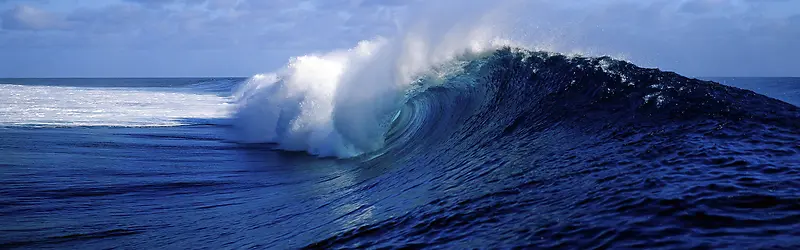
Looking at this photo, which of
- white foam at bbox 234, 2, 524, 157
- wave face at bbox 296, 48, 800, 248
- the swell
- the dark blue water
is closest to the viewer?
wave face at bbox 296, 48, 800, 248

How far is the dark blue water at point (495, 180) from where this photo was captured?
493cm

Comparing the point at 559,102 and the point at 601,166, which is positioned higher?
the point at 559,102

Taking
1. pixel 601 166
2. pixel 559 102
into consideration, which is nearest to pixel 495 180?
pixel 601 166

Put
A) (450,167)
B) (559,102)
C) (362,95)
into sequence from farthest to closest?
(362,95) < (559,102) < (450,167)

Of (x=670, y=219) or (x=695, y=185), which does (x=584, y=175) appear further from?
(x=670, y=219)

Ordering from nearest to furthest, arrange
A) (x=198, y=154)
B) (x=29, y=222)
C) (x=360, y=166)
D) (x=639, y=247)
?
1. (x=639, y=247)
2. (x=29, y=222)
3. (x=360, y=166)
4. (x=198, y=154)

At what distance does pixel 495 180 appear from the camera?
23.9 ft

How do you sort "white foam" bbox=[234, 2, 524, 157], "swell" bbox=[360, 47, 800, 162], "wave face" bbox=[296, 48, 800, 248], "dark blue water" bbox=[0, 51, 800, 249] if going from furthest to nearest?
1. "white foam" bbox=[234, 2, 524, 157]
2. "swell" bbox=[360, 47, 800, 162]
3. "dark blue water" bbox=[0, 51, 800, 249]
4. "wave face" bbox=[296, 48, 800, 248]

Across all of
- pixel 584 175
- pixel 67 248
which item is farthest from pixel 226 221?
pixel 584 175

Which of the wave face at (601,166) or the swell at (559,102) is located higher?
the swell at (559,102)

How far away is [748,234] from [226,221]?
18.3 feet

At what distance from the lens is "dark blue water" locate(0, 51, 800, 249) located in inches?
194

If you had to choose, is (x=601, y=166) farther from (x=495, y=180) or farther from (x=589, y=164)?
(x=495, y=180)

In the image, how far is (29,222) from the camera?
767 cm
